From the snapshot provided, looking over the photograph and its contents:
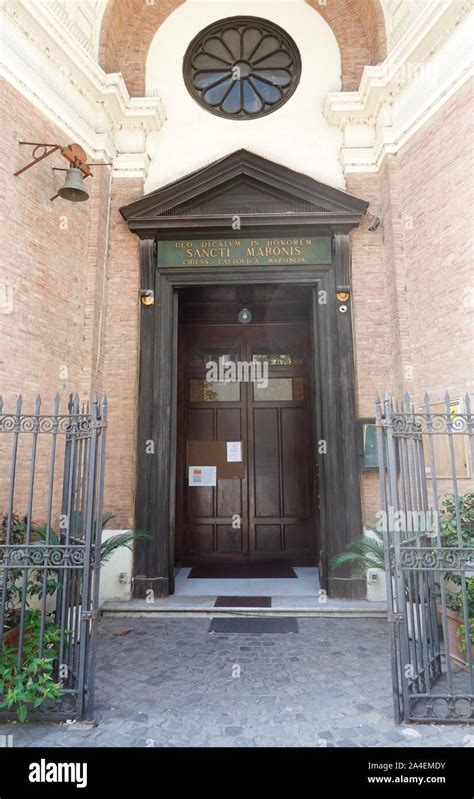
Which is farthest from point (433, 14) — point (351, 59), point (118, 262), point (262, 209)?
point (118, 262)

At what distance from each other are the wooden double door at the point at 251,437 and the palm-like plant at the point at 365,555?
1.82 meters

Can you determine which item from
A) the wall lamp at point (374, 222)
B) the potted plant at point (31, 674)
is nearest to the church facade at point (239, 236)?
the wall lamp at point (374, 222)

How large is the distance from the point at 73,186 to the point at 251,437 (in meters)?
4.67

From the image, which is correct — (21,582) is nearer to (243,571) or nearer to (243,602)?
(243,602)

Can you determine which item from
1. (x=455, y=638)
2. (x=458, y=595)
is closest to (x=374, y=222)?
(x=458, y=595)

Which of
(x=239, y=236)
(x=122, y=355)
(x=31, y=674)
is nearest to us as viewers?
(x=31, y=674)

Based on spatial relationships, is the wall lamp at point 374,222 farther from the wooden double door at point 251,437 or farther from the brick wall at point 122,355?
the brick wall at point 122,355

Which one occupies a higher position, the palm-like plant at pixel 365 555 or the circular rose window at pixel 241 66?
the circular rose window at pixel 241 66

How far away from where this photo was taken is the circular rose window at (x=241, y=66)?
7477 millimetres

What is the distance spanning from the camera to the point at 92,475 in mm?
3482

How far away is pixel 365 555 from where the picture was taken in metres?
5.62
